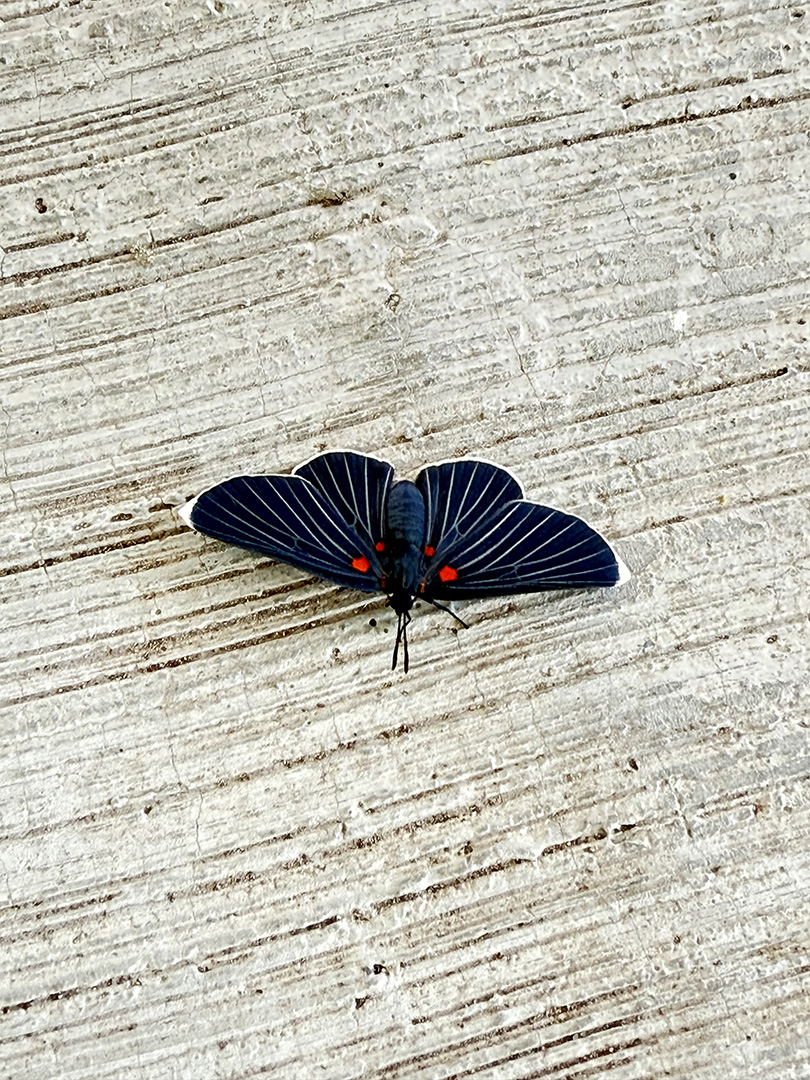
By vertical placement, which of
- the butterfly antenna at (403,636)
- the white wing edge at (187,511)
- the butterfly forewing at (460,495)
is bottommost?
the butterfly antenna at (403,636)

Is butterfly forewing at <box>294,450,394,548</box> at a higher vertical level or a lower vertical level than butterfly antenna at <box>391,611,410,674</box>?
higher

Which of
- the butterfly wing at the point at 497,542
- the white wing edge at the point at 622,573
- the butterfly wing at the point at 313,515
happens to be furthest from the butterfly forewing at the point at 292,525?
the white wing edge at the point at 622,573

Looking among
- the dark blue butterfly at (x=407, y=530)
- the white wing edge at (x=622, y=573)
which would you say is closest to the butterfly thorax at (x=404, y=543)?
the dark blue butterfly at (x=407, y=530)

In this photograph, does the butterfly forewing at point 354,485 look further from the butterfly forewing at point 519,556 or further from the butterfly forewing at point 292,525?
the butterfly forewing at point 519,556

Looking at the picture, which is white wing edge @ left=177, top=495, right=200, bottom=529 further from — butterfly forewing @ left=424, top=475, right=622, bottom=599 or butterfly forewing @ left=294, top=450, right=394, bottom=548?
butterfly forewing @ left=424, top=475, right=622, bottom=599

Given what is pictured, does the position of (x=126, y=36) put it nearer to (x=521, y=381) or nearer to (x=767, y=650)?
(x=521, y=381)

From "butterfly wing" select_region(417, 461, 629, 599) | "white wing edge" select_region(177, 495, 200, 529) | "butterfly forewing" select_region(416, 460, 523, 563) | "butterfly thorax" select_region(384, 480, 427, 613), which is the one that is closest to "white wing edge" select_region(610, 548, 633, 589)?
"butterfly wing" select_region(417, 461, 629, 599)

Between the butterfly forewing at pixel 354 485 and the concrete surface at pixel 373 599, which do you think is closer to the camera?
the concrete surface at pixel 373 599

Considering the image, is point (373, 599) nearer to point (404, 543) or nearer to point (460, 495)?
point (404, 543)

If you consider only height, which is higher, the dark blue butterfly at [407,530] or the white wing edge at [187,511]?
the white wing edge at [187,511]

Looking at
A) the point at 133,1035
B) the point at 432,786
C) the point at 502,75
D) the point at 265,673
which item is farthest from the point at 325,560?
the point at 502,75
